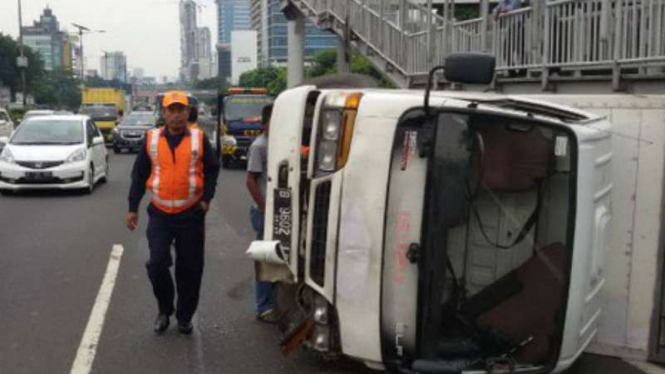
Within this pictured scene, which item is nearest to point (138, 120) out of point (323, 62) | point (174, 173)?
point (174, 173)

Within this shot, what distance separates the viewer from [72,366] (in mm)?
5668

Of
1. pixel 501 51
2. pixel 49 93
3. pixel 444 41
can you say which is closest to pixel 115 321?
pixel 501 51

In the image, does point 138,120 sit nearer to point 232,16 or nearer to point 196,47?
point 232,16

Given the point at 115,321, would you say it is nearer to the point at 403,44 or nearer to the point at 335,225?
the point at 335,225

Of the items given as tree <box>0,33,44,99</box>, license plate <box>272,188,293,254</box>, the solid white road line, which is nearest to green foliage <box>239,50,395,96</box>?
tree <box>0,33,44,99</box>

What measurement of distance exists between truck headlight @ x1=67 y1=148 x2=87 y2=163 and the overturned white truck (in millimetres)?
11958

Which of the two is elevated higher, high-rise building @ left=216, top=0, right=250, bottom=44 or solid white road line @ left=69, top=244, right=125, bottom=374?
high-rise building @ left=216, top=0, right=250, bottom=44

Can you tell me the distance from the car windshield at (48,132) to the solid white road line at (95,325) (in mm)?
7885

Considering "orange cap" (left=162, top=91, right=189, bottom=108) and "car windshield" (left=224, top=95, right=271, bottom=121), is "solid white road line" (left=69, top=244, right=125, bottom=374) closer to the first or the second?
"orange cap" (left=162, top=91, right=189, bottom=108)

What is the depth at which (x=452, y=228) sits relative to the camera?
4691 millimetres

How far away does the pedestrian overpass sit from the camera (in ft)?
28.1

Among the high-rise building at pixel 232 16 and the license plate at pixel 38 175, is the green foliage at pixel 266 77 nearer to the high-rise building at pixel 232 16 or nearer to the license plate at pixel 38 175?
the license plate at pixel 38 175

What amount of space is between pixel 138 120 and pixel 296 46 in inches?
267

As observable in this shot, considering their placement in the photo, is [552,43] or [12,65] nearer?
[552,43]
